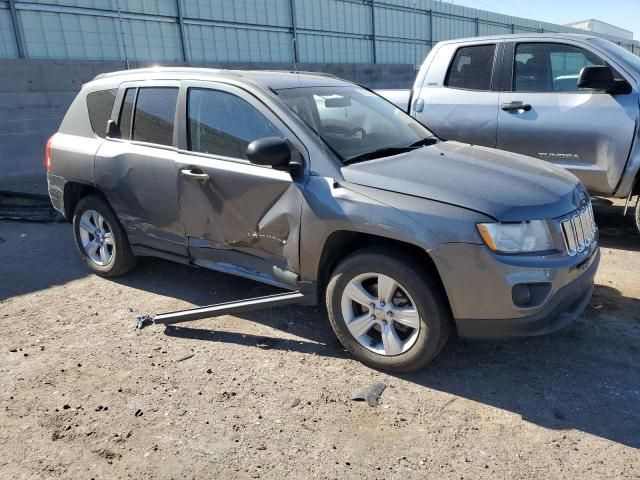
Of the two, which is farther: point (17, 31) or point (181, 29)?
point (181, 29)

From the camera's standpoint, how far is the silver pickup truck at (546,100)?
16.3 feet

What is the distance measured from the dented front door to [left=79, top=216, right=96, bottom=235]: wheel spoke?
1306 millimetres

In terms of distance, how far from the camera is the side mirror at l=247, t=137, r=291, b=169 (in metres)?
3.13

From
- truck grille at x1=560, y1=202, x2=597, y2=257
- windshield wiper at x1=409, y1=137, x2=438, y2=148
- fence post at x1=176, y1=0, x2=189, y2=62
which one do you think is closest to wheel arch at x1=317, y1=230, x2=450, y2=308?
truck grille at x1=560, y1=202, x2=597, y2=257

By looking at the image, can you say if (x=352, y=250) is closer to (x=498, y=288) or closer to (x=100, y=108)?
(x=498, y=288)

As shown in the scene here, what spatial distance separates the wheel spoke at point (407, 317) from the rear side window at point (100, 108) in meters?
2.93

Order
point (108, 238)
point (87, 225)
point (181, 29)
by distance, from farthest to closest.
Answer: point (181, 29) < point (87, 225) < point (108, 238)

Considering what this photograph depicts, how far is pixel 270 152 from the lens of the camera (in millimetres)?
3131

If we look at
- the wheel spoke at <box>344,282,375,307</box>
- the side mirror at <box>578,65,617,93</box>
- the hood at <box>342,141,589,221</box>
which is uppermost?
the side mirror at <box>578,65,617,93</box>

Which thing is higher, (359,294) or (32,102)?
(32,102)

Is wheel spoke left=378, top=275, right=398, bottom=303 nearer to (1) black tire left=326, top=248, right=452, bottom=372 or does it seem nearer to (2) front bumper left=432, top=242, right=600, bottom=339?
(1) black tire left=326, top=248, right=452, bottom=372

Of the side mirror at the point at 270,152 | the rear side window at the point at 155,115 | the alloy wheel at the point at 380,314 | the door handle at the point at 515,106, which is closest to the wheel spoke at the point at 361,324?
the alloy wheel at the point at 380,314

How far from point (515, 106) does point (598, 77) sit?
78 centimetres

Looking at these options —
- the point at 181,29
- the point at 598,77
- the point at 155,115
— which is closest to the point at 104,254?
the point at 155,115
